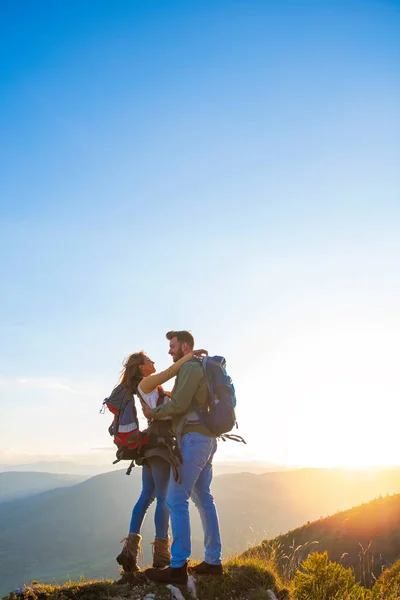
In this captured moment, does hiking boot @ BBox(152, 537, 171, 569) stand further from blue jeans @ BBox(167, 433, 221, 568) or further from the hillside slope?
the hillside slope

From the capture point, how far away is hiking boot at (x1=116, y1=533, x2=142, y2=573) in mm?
5750

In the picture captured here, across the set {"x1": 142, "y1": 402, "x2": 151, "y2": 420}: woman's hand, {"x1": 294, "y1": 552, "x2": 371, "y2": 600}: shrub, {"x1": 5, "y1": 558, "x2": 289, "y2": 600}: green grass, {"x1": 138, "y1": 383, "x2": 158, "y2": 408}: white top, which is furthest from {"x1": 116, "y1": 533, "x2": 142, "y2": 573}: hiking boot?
{"x1": 294, "y1": 552, "x2": 371, "y2": 600}: shrub

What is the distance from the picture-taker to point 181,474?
5461 mm

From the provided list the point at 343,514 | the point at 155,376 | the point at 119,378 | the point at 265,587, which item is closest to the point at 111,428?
the point at 119,378

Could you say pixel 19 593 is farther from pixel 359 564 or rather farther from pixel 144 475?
pixel 359 564

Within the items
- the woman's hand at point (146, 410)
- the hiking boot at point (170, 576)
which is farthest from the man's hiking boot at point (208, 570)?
the woman's hand at point (146, 410)

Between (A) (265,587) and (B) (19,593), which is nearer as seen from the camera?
(B) (19,593)

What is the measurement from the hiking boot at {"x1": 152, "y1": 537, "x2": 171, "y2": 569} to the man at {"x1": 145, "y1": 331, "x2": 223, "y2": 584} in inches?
13.8

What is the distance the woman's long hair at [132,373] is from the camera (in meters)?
6.29

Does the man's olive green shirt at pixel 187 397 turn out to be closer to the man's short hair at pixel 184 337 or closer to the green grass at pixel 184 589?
the man's short hair at pixel 184 337

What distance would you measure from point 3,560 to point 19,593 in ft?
703

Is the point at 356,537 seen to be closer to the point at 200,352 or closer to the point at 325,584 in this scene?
the point at 325,584

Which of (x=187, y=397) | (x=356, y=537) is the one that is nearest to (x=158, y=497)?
(x=187, y=397)

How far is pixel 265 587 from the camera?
5871 millimetres
